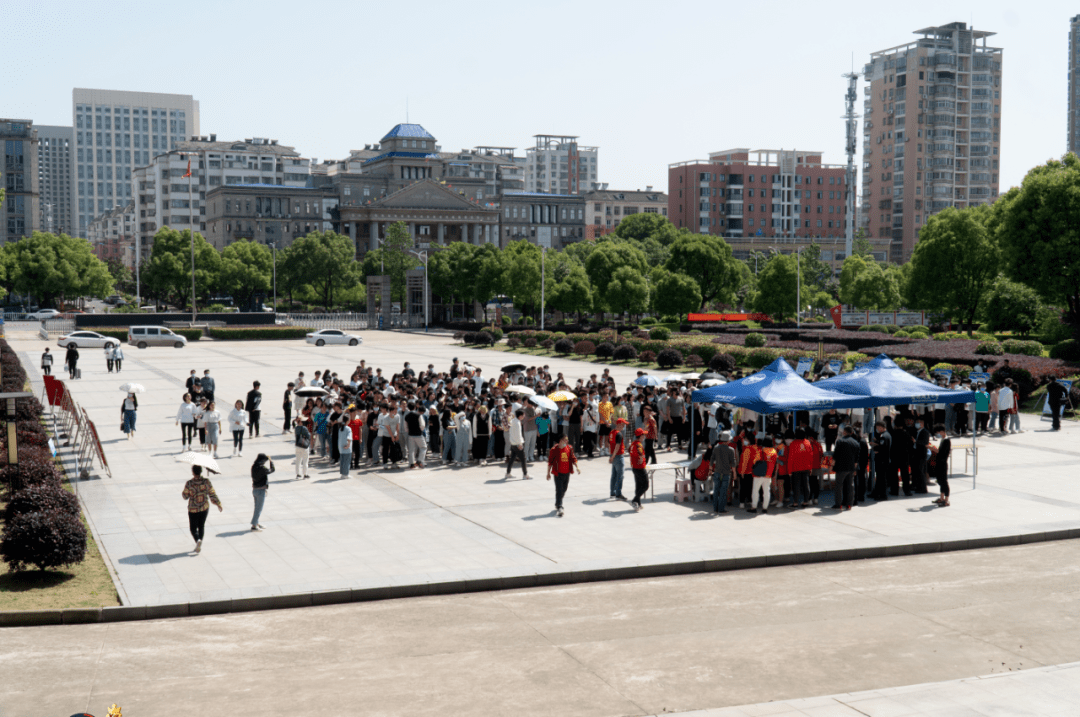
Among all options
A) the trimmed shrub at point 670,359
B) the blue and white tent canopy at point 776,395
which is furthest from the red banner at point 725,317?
the blue and white tent canopy at point 776,395

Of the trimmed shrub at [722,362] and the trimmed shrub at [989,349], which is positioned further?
the trimmed shrub at [722,362]

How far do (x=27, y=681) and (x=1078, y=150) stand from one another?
205 meters

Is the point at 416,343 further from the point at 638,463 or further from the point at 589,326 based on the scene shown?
the point at 638,463

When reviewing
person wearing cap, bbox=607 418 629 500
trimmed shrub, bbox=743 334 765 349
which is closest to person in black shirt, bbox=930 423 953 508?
person wearing cap, bbox=607 418 629 500

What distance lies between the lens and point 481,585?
13.3 meters

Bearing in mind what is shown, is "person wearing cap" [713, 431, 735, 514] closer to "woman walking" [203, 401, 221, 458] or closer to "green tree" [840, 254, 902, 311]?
"woman walking" [203, 401, 221, 458]

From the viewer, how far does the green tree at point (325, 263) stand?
113 metres

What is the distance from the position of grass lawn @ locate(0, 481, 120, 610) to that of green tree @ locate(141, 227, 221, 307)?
96956 mm

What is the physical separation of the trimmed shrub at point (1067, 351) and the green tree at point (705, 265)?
141ft

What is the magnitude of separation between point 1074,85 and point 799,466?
197210 mm

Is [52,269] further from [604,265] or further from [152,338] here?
[604,265]

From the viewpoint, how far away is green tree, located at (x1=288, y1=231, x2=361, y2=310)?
11331cm

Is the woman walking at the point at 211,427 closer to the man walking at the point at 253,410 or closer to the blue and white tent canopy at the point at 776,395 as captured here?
the man walking at the point at 253,410

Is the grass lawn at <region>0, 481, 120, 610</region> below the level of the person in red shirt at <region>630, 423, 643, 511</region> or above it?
below
